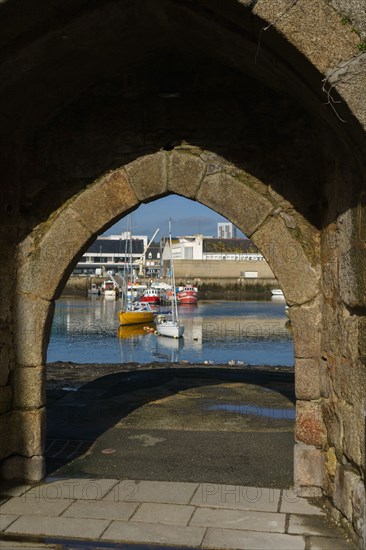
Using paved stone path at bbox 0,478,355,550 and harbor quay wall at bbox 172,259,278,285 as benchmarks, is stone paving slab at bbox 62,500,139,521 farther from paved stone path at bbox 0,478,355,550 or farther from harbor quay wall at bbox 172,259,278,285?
harbor quay wall at bbox 172,259,278,285

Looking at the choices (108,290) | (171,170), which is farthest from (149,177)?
(108,290)

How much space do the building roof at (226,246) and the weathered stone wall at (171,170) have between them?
73541 mm

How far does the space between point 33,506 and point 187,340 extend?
80.5ft

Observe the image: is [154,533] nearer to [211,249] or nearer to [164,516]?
[164,516]

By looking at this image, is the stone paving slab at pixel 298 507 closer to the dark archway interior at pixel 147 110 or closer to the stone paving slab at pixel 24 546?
the stone paving slab at pixel 24 546

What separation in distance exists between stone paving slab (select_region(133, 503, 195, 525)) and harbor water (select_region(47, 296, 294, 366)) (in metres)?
11.3

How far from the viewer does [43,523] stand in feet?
15.0

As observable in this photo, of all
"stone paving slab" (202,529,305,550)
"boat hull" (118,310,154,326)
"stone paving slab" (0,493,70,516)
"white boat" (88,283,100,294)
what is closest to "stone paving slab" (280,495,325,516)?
"stone paving slab" (202,529,305,550)

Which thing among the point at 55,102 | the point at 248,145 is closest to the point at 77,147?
the point at 55,102

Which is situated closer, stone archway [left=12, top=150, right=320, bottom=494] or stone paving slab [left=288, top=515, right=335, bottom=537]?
stone paving slab [left=288, top=515, right=335, bottom=537]

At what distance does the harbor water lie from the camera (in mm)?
23578

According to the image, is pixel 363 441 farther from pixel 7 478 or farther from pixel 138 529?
pixel 7 478

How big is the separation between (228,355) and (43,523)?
1968cm

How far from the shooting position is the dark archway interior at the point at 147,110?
477cm
